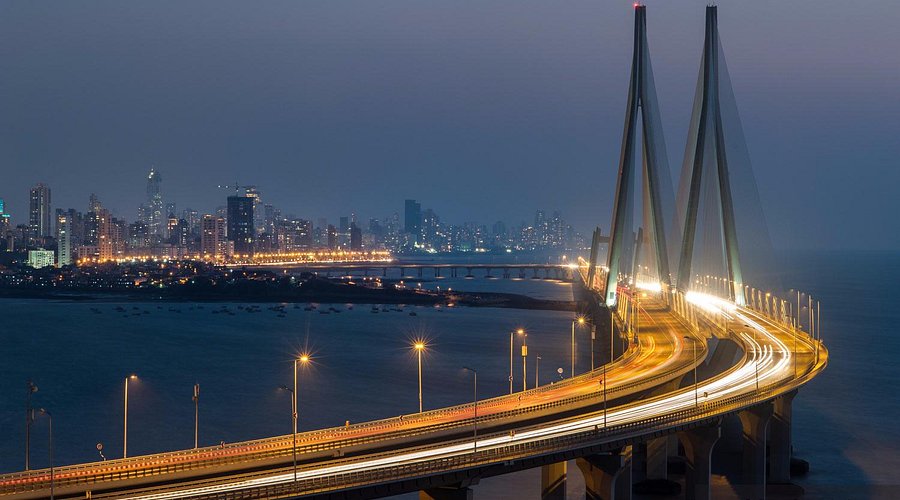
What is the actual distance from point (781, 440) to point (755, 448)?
2300mm

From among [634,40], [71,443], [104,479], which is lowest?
[71,443]

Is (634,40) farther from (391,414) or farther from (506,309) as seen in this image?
(506,309)

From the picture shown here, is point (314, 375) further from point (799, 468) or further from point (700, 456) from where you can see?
point (700, 456)

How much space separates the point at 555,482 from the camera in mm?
24078

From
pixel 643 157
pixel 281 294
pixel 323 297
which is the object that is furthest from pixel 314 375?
pixel 281 294

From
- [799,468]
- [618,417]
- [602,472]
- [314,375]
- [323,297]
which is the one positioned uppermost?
[618,417]

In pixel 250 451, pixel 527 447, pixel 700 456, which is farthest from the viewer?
pixel 700 456

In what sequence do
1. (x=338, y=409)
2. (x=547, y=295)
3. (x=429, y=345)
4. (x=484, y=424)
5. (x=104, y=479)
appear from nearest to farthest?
(x=104, y=479) < (x=484, y=424) < (x=338, y=409) < (x=429, y=345) < (x=547, y=295)

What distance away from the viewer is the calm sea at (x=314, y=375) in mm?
38750

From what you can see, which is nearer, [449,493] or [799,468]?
[449,493]

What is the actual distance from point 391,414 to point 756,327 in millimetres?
16678

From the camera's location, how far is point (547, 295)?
455 ft

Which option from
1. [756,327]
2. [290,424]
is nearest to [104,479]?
[290,424]

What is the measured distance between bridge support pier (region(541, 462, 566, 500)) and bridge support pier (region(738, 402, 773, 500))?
766cm
